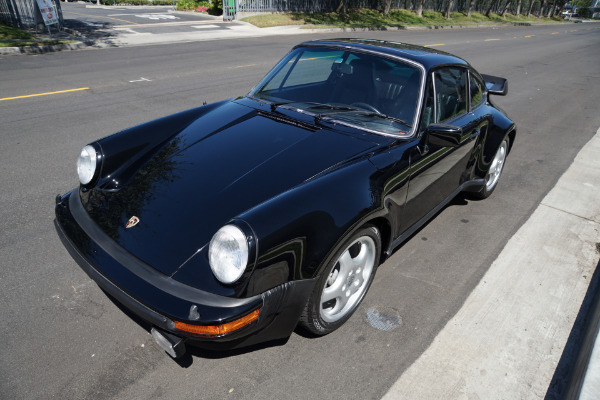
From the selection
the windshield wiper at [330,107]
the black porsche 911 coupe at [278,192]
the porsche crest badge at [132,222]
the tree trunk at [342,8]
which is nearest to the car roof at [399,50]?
the black porsche 911 coupe at [278,192]

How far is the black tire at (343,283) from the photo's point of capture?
2.48 metres

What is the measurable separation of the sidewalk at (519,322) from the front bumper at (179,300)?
2.56ft

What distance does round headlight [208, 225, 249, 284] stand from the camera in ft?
6.82

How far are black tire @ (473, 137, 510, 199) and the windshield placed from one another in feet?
6.17

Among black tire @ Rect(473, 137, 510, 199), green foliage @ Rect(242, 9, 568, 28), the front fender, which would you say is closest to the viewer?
the front fender

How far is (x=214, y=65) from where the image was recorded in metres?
11.6

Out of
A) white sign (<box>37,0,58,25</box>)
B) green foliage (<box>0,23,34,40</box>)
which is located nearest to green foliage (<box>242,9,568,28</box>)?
white sign (<box>37,0,58,25</box>)

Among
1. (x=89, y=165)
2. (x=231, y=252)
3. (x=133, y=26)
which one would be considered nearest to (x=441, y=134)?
(x=231, y=252)

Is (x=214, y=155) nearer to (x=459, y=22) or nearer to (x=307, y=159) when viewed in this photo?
(x=307, y=159)

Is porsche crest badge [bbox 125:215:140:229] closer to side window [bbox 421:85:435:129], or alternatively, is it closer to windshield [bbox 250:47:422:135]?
windshield [bbox 250:47:422:135]

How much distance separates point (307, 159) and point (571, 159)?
213 inches

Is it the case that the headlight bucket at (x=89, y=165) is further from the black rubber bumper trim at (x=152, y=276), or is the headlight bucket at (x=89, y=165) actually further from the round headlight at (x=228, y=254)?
the round headlight at (x=228, y=254)

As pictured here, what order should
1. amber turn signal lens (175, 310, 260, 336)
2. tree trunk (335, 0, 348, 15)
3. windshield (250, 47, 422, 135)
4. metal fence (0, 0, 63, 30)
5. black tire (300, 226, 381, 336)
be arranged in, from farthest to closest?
1. tree trunk (335, 0, 348, 15)
2. metal fence (0, 0, 63, 30)
3. windshield (250, 47, 422, 135)
4. black tire (300, 226, 381, 336)
5. amber turn signal lens (175, 310, 260, 336)

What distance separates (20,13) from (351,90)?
16.5 m
